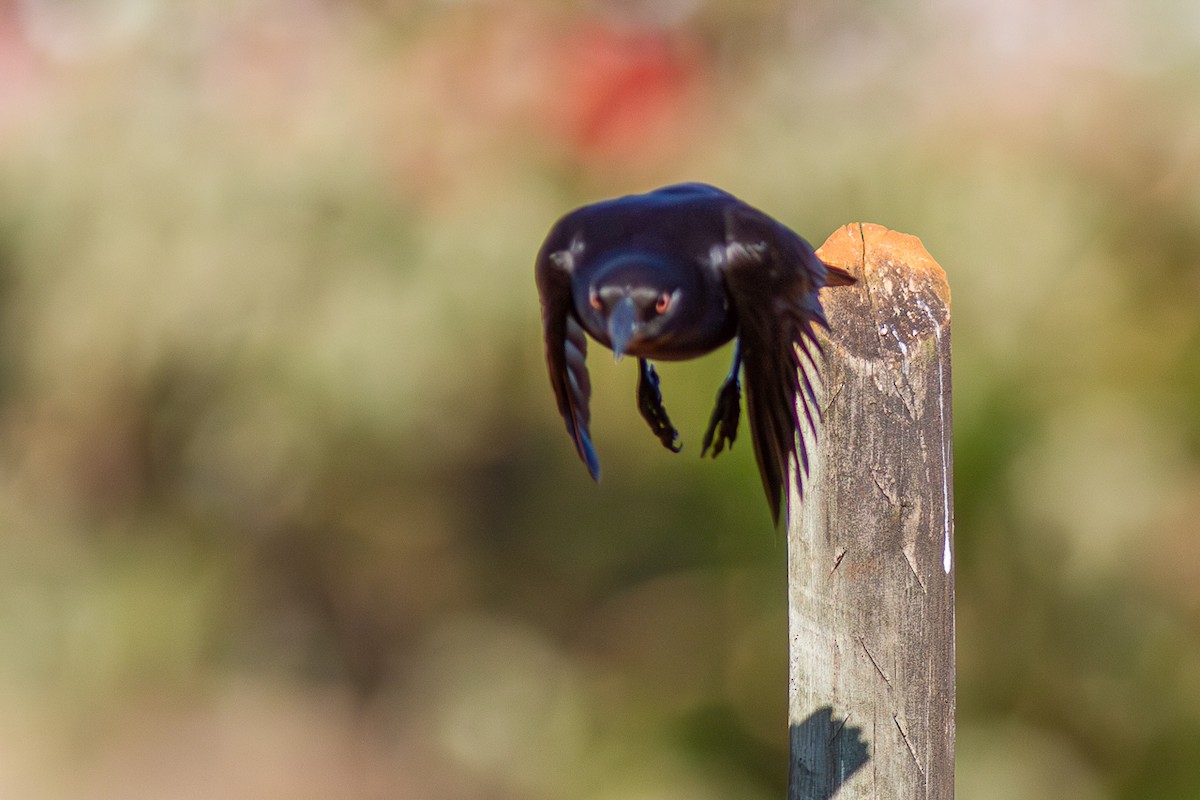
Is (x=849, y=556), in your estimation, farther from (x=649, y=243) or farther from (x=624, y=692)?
(x=624, y=692)

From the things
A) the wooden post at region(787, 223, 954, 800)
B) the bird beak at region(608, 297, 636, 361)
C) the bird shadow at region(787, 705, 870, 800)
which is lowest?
the bird shadow at region(787, 705, 870, 800)

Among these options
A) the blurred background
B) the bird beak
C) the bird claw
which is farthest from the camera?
the blurred background

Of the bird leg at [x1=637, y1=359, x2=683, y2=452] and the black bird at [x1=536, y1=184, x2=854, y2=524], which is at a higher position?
the black bird at [x1=536, y1=184, x2=854, y2=524]

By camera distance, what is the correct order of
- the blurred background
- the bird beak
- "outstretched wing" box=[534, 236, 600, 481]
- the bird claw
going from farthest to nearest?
the blurred background, the bird claw, "outstretched wing" box=[534, 236, 600, 481], the bird beak

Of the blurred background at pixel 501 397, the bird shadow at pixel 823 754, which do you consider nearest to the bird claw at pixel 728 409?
the bird shadow at pixel 823 754

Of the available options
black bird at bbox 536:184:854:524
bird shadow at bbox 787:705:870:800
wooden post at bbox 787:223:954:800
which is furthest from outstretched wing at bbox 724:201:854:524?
bird shadow at bbox 787:705:870:800

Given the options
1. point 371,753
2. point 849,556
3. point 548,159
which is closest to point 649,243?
point 849,556

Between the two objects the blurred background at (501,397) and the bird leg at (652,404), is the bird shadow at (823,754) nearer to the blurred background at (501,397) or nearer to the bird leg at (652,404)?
the bird leg at (652,404)

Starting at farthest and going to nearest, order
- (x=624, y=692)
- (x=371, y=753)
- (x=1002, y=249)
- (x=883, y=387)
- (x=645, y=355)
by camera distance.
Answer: (x=371, y=753) → (x=624, y=692) → (x=1002, y=249) → (x=883, y=387) → (x=645, y=355)

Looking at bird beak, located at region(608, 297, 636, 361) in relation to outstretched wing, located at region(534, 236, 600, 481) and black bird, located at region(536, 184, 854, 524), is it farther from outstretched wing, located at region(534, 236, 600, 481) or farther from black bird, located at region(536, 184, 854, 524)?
outstretched wing, located at region(534, 236, 600, 481)
